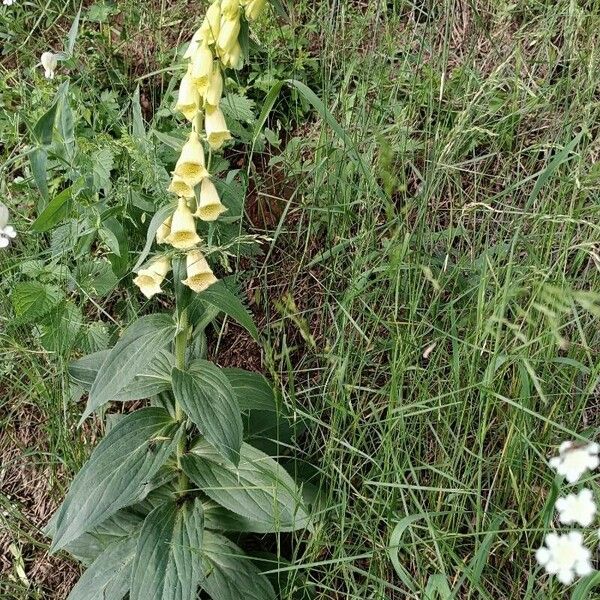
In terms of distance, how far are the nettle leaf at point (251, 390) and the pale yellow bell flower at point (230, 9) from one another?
0.80m

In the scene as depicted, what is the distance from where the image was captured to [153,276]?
1.85 metres

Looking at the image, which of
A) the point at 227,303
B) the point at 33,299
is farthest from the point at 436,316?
the point at 33,299

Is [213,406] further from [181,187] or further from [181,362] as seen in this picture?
[181,187]

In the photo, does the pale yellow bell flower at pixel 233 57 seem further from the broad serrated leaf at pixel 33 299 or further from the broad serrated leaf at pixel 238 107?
the broad serrated leaf at pixel 33 299

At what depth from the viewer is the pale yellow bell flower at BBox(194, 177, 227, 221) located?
1.76m

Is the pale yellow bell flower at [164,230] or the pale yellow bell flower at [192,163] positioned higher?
the pale yellow bell flower at [192,163]

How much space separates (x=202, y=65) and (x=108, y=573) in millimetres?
1139

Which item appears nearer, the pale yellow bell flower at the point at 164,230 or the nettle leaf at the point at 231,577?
the pale yellow bell flower at the point at 164,230

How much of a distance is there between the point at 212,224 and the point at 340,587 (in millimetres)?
843

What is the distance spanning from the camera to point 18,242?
7.95 ft

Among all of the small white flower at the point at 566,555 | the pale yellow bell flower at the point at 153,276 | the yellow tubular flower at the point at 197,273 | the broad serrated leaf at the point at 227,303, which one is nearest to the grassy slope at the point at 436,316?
the broad serrated leaf at the point at 227,303

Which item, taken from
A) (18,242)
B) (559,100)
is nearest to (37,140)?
(18,242)

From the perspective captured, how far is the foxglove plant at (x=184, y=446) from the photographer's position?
175 centimetres

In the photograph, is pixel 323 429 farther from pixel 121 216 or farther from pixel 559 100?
pixel 559 100
